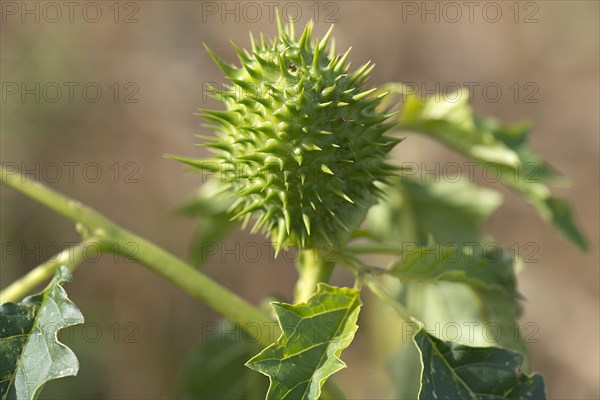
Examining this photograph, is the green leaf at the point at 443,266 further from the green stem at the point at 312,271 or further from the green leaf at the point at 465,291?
the green stem at the point at 312,271

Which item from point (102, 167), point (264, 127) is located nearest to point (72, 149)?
point (102, 167)

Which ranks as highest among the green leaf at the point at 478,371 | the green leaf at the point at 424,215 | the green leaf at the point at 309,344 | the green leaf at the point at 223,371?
the green leaf at the point at 424,215

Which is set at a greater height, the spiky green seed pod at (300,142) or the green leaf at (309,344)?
the spiky green seed pod at (300,142)

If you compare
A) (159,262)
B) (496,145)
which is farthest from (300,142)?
(496,145)

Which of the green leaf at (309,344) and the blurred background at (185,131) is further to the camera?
the blurred background at (185,131)

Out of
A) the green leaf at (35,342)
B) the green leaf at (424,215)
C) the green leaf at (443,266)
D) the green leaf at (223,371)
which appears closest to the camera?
the green leaf at (35,342)

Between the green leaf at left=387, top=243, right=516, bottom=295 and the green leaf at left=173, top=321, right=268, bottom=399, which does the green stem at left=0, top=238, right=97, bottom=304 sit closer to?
the green leaf at left=173, top=321, right=268, bottom=399

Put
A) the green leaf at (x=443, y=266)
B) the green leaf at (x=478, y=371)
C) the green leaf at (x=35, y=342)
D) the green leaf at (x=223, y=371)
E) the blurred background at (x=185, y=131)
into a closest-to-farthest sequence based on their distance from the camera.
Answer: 1. the green leaf at (x=35, y=342)
2. the green leaf at (x=478, y=371)
3. the green leaf at (x=443, y=266)
4. the green leaf at (x=223, y=371)
5. the blurred background at (x=185, y=131)

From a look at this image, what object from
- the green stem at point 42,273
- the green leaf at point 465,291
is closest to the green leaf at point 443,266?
the green leaf at point 465,291
